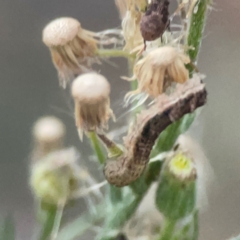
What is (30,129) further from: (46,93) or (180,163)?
(180,163)

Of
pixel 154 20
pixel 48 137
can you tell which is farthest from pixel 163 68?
pixel 48 137

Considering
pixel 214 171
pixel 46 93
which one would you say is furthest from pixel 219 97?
pixel 46 93

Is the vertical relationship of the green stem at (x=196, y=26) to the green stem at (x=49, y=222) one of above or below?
above

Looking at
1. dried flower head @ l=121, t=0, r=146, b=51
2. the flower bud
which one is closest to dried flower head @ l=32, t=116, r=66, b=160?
the flower bud

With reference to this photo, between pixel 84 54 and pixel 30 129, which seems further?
pixel 30 129

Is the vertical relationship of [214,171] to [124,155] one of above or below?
below

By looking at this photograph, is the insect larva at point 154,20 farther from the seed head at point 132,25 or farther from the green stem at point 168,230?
the green stem at point 168,230

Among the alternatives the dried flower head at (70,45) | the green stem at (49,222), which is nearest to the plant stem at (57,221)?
the green stem at (49,222)
